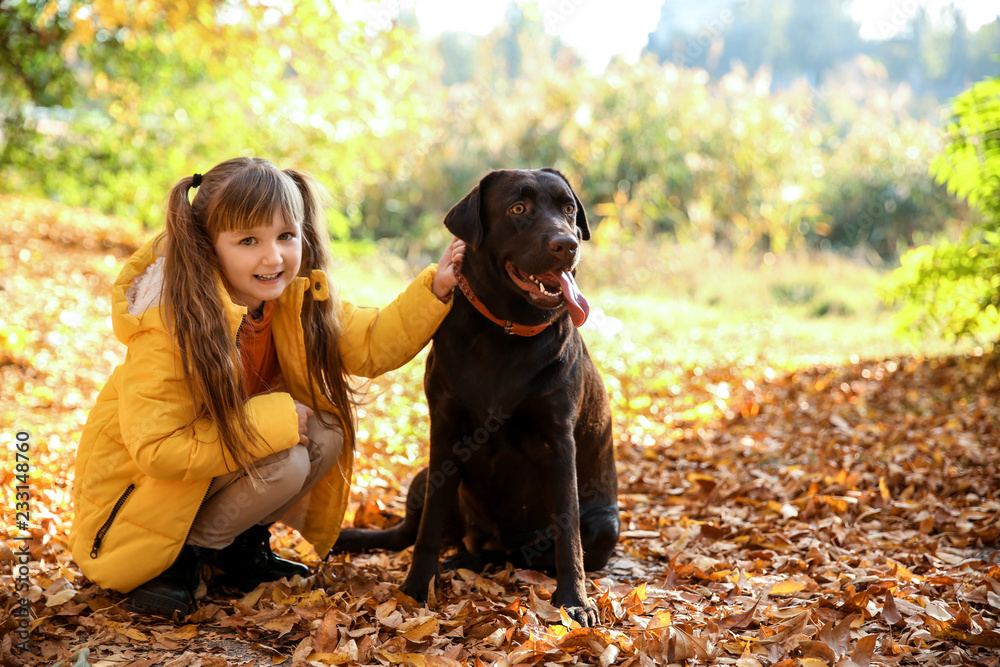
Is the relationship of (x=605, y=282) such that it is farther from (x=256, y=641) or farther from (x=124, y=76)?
(x=256, y=641)

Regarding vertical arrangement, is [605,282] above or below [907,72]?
below

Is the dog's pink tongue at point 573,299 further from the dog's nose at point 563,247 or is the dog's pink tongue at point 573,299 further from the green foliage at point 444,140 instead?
the green foliage at point 444,140

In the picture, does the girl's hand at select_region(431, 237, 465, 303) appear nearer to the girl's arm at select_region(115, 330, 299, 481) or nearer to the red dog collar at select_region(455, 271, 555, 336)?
the red dog collar at select_region(455, 271, 555, 336)

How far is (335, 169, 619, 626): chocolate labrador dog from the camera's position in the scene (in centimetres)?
257

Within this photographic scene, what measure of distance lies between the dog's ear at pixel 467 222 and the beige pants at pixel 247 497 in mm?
913

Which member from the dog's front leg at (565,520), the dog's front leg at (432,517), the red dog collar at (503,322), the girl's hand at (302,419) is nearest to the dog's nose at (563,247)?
the red dog collar at (503,322)

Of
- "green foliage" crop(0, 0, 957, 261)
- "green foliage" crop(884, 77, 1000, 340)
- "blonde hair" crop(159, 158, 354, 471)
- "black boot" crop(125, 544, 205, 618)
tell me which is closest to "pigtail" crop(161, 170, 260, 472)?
"blonde hair" crop(159, 158, 354, 471)

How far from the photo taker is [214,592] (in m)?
2.81

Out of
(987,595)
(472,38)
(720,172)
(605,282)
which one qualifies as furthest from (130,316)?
(472,38)

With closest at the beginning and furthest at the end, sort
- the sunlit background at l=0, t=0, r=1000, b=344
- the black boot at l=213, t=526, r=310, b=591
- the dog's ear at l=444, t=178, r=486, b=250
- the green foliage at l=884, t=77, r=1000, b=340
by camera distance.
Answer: the dog's ear at l=444, t=178, r=486, b=250 → the black boot at l=213, t=526, r=310, b=591 → the green foliage at l=884, t=77, r=1000, b=340 → the sunlit background at l=0, t=0, r=1000, b=344

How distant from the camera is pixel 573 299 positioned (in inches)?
Answer: 98.9

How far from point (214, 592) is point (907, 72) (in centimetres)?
4196

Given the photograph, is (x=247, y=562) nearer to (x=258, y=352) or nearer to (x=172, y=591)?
(x=172, y=591)

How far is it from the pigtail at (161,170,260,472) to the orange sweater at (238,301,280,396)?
0.23 metres
